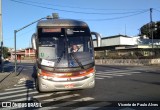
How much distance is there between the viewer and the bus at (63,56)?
1129cm

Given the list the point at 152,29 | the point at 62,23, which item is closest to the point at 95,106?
the point at 62,23

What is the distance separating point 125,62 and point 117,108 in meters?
38.6

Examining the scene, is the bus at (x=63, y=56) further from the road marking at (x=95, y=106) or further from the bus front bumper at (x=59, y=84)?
the road marking at (x=95, y=106)

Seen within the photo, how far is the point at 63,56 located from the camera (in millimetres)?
11602

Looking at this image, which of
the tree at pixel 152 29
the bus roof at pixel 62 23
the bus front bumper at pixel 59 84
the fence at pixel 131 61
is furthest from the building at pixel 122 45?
the bus front bumper at pixel 59 84

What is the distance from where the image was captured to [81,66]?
11516 millimetres

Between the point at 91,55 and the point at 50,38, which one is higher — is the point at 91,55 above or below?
below

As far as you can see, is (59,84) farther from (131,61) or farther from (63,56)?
(131,61)

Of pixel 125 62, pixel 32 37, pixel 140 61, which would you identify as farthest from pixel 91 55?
pixel 125 62

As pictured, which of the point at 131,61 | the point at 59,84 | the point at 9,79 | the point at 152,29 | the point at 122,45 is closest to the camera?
the point at 59,84

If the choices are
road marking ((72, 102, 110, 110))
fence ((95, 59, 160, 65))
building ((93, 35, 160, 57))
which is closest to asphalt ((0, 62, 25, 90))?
road marking ((72, 102, 110, 110))

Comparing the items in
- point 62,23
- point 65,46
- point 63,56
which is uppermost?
point 62,23

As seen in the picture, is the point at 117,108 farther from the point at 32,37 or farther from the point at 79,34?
the point at 32,37

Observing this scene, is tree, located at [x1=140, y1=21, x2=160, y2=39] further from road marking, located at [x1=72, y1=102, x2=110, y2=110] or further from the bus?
road marking, located at [x1=72, y1=102, x2=110, y2=110]
